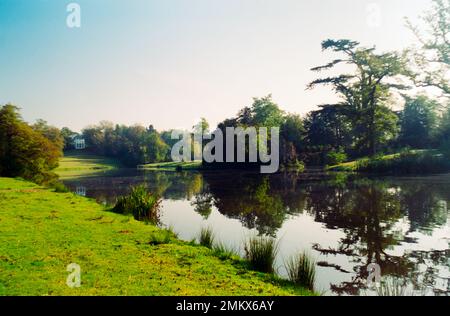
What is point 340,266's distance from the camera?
10.0 metres

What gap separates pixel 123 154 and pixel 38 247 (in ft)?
387

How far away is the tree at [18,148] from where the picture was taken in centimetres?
4547

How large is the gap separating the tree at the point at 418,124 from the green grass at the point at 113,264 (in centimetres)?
5556

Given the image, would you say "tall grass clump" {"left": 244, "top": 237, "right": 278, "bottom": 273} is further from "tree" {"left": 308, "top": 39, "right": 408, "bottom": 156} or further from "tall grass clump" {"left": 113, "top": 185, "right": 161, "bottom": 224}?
"tree" {"left": 308, "top": 39, "right": 408, "bottom": 156}

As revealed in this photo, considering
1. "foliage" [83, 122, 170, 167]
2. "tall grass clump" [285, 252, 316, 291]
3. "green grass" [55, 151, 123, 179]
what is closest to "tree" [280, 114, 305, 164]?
"foliage" [83, 122, 170, 167]

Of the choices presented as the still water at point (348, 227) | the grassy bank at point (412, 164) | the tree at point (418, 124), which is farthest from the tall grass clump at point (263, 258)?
the tree at point (418, 124)

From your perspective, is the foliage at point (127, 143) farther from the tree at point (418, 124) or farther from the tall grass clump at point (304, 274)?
the tall grass clump at point (304, 274)

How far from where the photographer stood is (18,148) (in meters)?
45.9

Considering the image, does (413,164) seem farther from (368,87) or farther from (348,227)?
(348,227)

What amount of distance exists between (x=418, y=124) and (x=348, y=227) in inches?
2058

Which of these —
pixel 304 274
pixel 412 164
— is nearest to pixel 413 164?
pixel 412 164

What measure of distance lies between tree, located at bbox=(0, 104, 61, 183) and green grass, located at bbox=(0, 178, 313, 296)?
36901mm
